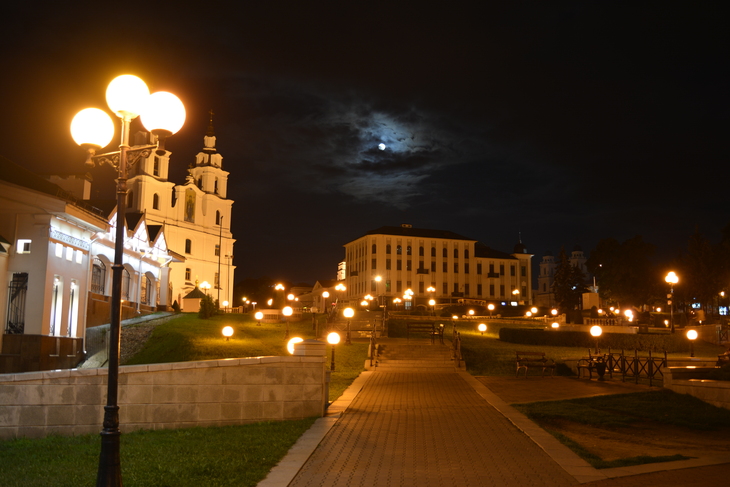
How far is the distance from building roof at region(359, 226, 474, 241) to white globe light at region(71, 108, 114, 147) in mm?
96310

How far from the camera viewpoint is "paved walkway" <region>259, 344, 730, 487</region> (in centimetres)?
807

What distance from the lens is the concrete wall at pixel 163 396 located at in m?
12.0

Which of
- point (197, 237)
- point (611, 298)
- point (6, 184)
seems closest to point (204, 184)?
point (197, 237)

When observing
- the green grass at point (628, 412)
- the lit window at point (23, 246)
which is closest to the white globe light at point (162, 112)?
the green grass at point (628, 412)

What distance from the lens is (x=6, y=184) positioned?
70.6 feet

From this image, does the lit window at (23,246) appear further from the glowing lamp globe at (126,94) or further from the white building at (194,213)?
the white building at (194,213)

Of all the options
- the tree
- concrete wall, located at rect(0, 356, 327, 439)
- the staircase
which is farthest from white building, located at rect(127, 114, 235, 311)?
concrete wall, located at rect(0, 356, 327, 439)

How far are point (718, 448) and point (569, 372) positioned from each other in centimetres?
1535

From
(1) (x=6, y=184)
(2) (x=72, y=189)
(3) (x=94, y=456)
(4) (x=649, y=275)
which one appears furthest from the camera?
(4) (x=649, y=275)

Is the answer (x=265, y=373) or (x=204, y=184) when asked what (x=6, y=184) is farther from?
(x=204, y=184)

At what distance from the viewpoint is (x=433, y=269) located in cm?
10656

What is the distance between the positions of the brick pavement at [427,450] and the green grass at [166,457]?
2.55ft

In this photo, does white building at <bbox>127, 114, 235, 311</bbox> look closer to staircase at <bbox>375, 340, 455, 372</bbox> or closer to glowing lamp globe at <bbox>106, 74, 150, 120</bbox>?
staircase at <bbox>375, 340, 455, 372</bbox>

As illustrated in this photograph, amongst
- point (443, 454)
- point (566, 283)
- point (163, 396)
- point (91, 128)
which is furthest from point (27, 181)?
point (566, 283)
